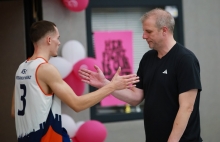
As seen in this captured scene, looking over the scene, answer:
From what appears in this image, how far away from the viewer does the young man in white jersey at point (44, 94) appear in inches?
157

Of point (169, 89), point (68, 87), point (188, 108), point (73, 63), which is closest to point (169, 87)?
point (169, 89)

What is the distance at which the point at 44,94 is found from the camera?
3.99 meters

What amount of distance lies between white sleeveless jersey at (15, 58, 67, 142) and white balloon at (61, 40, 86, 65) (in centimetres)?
237

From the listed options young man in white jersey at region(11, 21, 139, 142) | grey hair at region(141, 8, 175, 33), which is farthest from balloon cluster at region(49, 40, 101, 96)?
grey hair at region(141, 8, 175, 33)

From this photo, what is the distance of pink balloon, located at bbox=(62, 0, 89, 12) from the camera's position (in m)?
6.55

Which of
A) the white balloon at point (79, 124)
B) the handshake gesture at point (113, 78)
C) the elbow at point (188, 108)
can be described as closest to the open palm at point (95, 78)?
the handshake gesture at point (113, 78)

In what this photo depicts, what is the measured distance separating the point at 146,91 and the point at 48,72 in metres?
0.91

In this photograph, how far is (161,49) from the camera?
421 cm

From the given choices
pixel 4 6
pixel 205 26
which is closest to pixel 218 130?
pixel 205 26

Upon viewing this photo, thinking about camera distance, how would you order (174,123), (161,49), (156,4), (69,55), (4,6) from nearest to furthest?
(174,123)
(161,49)
(69,55)
(4,6)
(156,4)

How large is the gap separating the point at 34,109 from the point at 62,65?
2.23 metres

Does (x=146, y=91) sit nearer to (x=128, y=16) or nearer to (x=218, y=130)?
(x=128, y=16)

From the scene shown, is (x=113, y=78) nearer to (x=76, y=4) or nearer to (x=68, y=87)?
(x=68, y=87)

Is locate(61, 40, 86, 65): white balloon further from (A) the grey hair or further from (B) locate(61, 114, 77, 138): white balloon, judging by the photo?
(A) the grey hair
